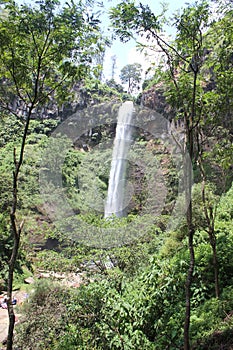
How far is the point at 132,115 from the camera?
18.8 metres

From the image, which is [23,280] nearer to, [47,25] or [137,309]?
[137,309]

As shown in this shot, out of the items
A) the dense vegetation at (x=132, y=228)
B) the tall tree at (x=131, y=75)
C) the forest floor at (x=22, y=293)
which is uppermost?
the tall tree at (x=131, y=75)

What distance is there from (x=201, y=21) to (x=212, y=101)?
0.80 metres

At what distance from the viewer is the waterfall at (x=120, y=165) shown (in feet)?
52.1

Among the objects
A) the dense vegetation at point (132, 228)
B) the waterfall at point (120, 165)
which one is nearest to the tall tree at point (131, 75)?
the waterfall at point (120, 165)

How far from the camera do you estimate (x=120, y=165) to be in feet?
57.1

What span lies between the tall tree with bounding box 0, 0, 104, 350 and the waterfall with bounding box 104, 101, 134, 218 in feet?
38.8

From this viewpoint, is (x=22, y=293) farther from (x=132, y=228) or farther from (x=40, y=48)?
(x=40, y=48)

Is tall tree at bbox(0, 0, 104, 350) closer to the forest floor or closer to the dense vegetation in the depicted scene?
the dense vegetation

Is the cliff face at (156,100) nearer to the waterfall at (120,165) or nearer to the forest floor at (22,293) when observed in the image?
the waterfall at (120,165)

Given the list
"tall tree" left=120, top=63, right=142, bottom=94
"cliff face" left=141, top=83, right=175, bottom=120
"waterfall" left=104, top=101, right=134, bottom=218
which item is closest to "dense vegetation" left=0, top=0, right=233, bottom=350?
"waterfall" left=104, top=101, right=134, bottom=218

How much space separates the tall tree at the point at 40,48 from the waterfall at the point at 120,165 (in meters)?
11.8

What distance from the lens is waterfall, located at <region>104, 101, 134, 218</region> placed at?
52.1ft

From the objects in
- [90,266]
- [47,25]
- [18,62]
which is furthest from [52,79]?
[90,266]
